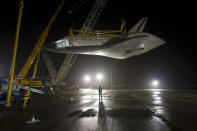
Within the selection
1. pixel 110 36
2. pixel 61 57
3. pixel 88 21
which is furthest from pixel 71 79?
pixel 110 36

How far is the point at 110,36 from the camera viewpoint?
56.2 ft

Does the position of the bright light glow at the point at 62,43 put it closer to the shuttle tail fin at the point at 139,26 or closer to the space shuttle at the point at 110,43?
the space shuttle at the point at 110,43

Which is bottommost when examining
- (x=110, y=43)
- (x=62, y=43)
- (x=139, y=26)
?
(x=110, y=43)

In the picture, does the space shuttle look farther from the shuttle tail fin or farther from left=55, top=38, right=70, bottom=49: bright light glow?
the shuttle tail fin

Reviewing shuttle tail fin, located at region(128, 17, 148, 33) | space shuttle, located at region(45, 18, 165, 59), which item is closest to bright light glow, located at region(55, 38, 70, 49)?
space shuttle, located at region(45, 18, 165, 59)

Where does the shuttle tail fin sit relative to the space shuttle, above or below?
above

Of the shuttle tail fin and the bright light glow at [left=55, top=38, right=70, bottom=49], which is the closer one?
the bright light glow at [left=55, top=38, right=70, bottom=49]

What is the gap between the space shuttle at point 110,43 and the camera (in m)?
16.3

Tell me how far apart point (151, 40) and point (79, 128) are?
14099mm

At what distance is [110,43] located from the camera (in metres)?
17.3

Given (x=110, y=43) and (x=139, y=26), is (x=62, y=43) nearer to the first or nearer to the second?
(x=110, y=43)

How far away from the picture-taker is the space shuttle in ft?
53.5

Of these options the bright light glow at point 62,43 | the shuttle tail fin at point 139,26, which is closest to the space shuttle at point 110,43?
the bright light glow at point 62,43

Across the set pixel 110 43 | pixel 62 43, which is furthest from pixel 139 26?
pixel 62 43
